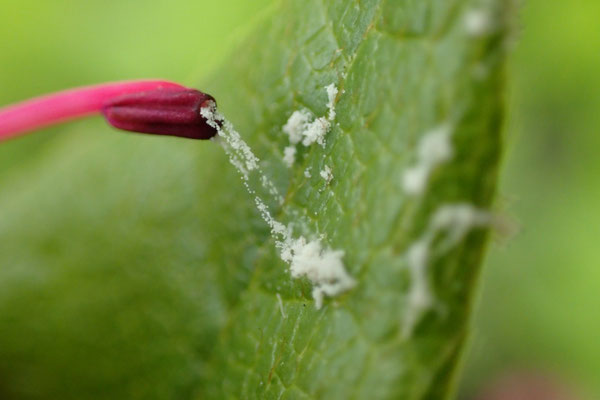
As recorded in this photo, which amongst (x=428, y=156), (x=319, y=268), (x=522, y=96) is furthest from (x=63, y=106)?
(x=522, y=96)

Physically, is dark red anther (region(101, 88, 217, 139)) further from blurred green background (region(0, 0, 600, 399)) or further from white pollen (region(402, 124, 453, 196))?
blurred green background (region(0, 0, 600, 399))

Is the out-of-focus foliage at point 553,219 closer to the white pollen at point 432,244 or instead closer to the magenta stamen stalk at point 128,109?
the magenta stamen stalk at point 128,109

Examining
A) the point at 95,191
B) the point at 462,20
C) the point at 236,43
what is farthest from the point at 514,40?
the point at 95,191

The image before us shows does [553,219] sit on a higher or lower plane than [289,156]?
higher

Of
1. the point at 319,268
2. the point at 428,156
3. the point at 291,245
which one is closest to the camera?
the point at 428,156

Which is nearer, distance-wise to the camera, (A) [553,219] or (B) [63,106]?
(B) [63,106]

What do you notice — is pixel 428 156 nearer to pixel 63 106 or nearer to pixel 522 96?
pixel 63 106

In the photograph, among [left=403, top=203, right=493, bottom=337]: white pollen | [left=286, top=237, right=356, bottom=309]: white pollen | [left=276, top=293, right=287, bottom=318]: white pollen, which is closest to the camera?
[left=403, top=203, right=493, bottom=337]: white pollen

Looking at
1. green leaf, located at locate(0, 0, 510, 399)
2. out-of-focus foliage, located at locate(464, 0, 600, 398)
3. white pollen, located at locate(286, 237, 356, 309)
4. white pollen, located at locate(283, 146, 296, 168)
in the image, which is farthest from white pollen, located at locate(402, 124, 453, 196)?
out-of-focus foliage, located at locate(464, 0, 600, 398)
